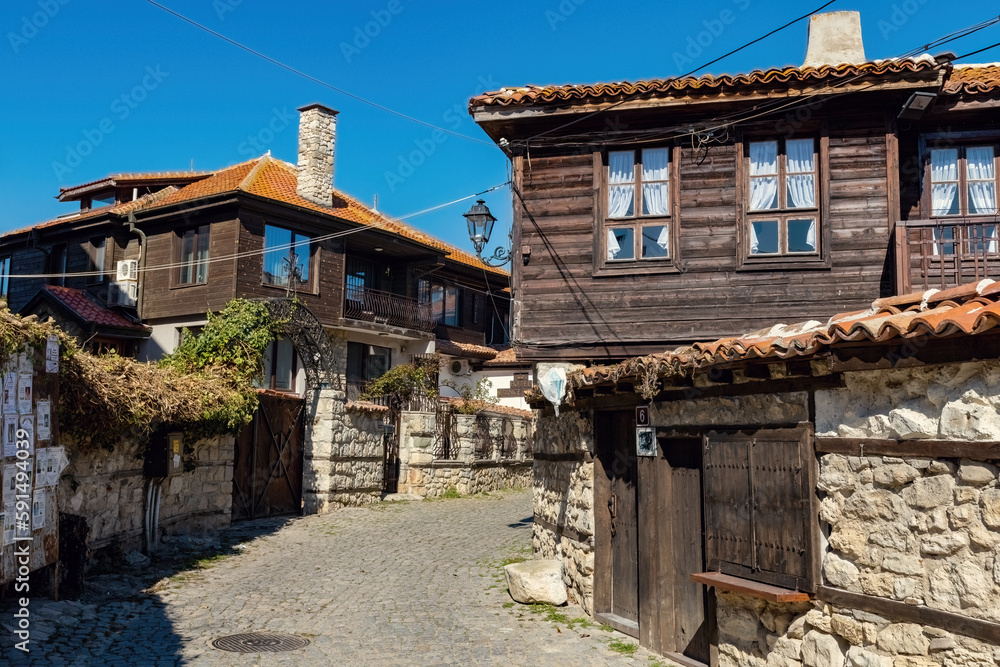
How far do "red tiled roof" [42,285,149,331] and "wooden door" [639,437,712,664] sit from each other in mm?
18622

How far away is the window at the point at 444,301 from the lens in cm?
2970

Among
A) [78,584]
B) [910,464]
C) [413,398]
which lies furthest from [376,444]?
[910,464]

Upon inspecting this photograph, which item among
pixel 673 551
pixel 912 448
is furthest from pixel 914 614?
pixel 673 551

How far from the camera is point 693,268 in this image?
10.8m

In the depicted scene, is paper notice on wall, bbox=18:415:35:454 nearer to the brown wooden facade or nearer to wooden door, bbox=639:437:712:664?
the brown wooden facade

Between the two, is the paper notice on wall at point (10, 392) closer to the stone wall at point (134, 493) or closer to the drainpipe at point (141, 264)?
the stone wall at point (134, 493)

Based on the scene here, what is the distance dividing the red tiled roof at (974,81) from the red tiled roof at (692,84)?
2.85 feet

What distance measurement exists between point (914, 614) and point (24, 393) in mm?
7528

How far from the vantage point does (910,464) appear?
17.7ft

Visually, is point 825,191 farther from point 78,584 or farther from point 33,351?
point 78,584

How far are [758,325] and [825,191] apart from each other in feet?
6.12

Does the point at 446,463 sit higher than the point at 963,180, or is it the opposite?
the point at 963,180

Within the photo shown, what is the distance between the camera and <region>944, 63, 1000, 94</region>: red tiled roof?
10.7 meters

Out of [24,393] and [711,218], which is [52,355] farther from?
[711,218]
